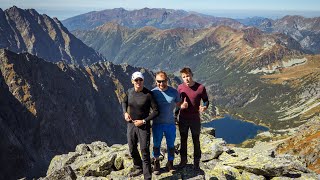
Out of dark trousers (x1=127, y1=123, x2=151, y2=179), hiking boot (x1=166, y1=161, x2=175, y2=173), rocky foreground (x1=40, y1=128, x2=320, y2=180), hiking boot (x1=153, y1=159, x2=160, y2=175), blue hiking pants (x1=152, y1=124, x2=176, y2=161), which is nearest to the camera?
dark trousers (x1=127, y1=123, x2=151, y2=179)

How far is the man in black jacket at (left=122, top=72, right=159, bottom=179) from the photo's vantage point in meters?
21.0

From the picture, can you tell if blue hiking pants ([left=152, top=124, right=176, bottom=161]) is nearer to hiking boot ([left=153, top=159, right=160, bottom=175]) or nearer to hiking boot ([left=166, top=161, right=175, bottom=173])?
hiking boot ([left=153, top=159, right=160, bottom=175])

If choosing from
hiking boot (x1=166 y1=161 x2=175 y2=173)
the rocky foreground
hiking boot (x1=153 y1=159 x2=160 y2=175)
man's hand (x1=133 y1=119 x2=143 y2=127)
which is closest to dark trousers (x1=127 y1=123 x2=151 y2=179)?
man's hand (x1=133 y1=119 x2=143 y2=127)

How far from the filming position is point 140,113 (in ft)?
69.4

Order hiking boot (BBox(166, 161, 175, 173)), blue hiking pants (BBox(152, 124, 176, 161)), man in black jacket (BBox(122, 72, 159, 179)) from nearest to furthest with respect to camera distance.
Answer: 1. man in black jacket (BBox(122, 72, 159, 179))
2. blue hiking pants (BBox(152, 124, 176, 161))
3. hiking boot (BBox(166, 161, 175, 173))

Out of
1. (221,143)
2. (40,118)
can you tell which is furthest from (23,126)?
(221,143)

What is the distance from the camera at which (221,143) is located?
33562mm

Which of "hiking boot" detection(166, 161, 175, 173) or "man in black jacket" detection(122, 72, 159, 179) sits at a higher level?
"man in black jacket" detection(122, 72, 159, 179)

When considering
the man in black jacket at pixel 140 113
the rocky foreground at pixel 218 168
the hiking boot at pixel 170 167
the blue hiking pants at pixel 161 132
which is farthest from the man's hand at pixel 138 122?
the rocky foreground at pixel 218 168

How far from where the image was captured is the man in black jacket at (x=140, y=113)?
68.8 feet

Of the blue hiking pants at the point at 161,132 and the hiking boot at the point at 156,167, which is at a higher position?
the blue hiking pants at the point at 161,132

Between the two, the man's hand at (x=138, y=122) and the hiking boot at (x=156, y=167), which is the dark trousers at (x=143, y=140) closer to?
the man's hand at (x=138, y=122)

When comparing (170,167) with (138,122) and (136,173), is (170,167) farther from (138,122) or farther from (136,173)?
(138,122)

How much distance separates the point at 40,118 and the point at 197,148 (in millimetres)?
186324
